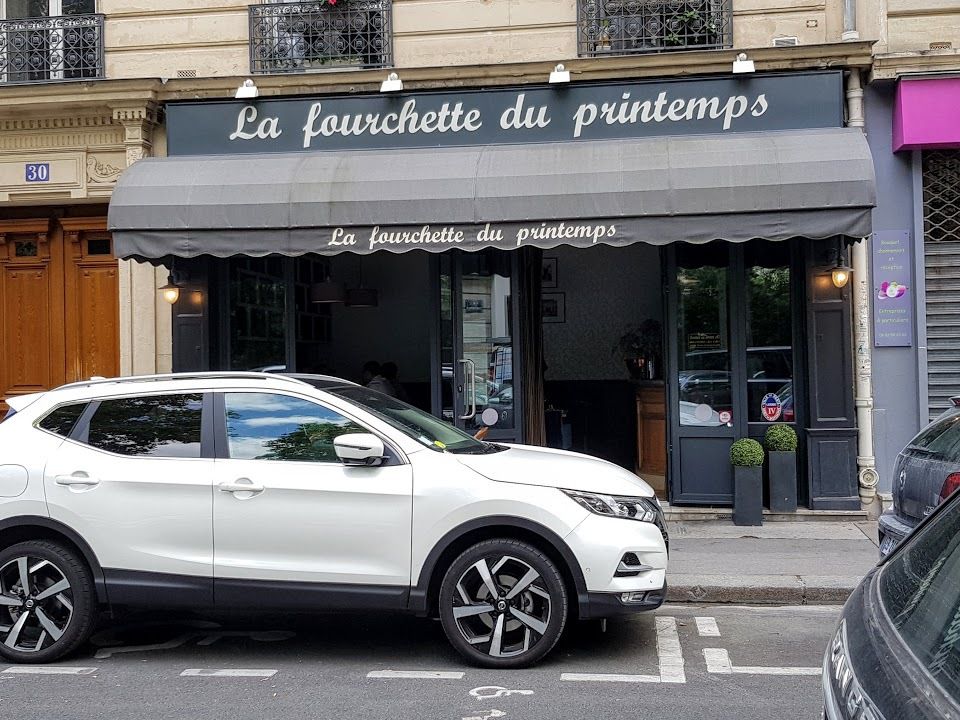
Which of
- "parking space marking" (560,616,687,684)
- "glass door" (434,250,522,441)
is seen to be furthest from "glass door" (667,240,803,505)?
"parking space marking" (560,616,687,684)

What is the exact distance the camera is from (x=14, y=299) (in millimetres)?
11984

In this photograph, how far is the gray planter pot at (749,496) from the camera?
988cm

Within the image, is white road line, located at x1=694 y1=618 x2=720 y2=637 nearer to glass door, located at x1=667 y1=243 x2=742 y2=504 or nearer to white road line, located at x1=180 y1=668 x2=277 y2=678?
white road line, located at x1=180 y1=668 x2=277 y2=678

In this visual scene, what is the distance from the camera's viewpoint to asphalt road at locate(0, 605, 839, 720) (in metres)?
5.02

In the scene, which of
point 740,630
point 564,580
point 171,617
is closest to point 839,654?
point 564,580

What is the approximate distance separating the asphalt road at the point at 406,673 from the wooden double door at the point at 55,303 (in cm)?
580

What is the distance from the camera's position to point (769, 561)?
830 centimetres

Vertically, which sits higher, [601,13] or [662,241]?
[601,13]

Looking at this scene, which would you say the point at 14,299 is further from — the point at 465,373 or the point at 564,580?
the point at 564,580

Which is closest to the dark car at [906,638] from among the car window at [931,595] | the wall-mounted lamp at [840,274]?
the car window at [931,595]

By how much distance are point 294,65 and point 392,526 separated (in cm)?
726

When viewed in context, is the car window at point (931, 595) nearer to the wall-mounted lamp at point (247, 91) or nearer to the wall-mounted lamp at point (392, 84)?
the wall-mounted lamp at point (392, 84)

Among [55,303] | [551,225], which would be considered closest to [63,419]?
[551,225]

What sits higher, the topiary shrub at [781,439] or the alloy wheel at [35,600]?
the topiary shrub at [781,439]
